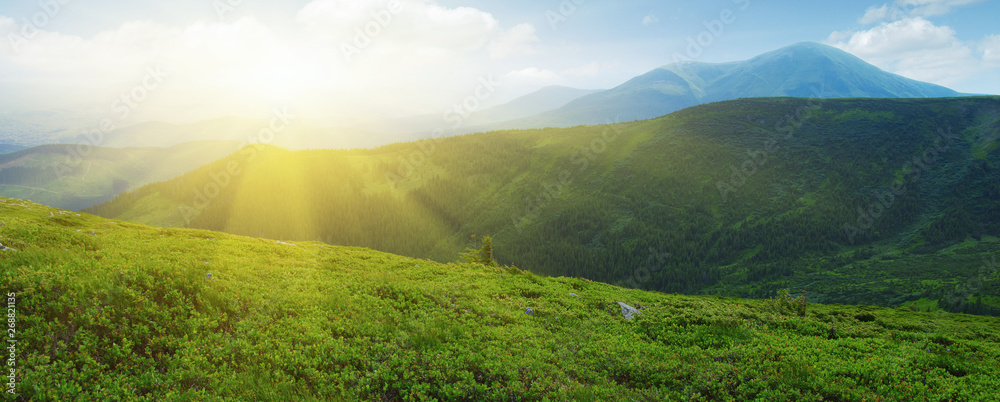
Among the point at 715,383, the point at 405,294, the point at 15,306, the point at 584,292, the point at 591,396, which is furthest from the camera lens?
the point at 584,292

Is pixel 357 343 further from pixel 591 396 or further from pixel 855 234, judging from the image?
pixel 855 234

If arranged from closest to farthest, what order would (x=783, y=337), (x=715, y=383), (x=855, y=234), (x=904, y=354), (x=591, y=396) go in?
1. (x=591, y=396)
2. (x=715, y=383)
3. (x=904, y=354)
4. (x=783, y=337)
5. (x=855, y=234)

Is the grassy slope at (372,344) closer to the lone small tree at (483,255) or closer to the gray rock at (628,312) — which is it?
the gray rock at (628,312)

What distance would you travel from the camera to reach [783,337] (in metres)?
15.5

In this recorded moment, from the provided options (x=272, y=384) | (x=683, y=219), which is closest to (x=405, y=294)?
(x=272, y=384)

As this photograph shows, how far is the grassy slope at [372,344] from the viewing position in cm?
909

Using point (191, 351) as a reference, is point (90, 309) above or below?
above

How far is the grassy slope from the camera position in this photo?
9.09m

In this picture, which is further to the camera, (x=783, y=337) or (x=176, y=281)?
(x=783, y=337)

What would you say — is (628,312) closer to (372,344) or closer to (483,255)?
(372,344)

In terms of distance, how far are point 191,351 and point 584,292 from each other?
19.4m

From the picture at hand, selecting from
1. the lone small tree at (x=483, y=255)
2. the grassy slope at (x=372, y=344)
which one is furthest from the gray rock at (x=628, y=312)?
the lone small tree at (x=483, y=255)

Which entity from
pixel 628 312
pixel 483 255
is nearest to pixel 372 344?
pixel 628 312

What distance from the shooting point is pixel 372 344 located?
11.8 m
